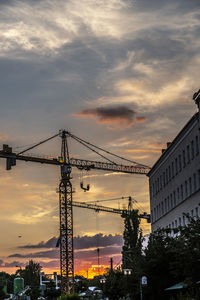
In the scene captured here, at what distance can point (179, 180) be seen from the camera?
7919cm

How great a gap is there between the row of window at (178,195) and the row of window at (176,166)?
2.37 metres

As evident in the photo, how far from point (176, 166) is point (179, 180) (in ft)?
8.57

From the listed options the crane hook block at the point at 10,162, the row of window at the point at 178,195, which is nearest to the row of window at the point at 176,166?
the row of window at the point at 178,195

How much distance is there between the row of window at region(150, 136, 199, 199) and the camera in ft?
229

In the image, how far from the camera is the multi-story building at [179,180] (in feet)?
226

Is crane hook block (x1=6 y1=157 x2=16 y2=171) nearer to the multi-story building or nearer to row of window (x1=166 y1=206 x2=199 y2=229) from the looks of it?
the multi-story building

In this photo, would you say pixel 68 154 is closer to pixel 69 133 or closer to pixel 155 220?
pixel 69 133

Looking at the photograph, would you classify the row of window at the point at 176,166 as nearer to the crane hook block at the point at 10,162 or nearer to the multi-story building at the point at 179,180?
the multi-story building at the point at 179,180

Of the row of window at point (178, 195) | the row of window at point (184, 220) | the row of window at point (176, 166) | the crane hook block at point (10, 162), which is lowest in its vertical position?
the row of window at point (184, 220)

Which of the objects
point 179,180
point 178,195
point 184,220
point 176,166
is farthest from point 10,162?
point 184,220

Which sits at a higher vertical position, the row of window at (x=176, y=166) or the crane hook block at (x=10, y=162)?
the crane hook block at (x=10, y=162)

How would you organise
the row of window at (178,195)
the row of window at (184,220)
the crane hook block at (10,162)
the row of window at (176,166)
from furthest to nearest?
the crane hook block at (10,162)
the row of window at (178,195)
the row of window at (176,166)
the row of window at (184,220)

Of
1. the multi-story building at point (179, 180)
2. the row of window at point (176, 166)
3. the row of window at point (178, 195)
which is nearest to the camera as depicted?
the multi-story building at point (179, 180)

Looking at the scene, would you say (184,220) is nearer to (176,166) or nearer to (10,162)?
(176,166)
